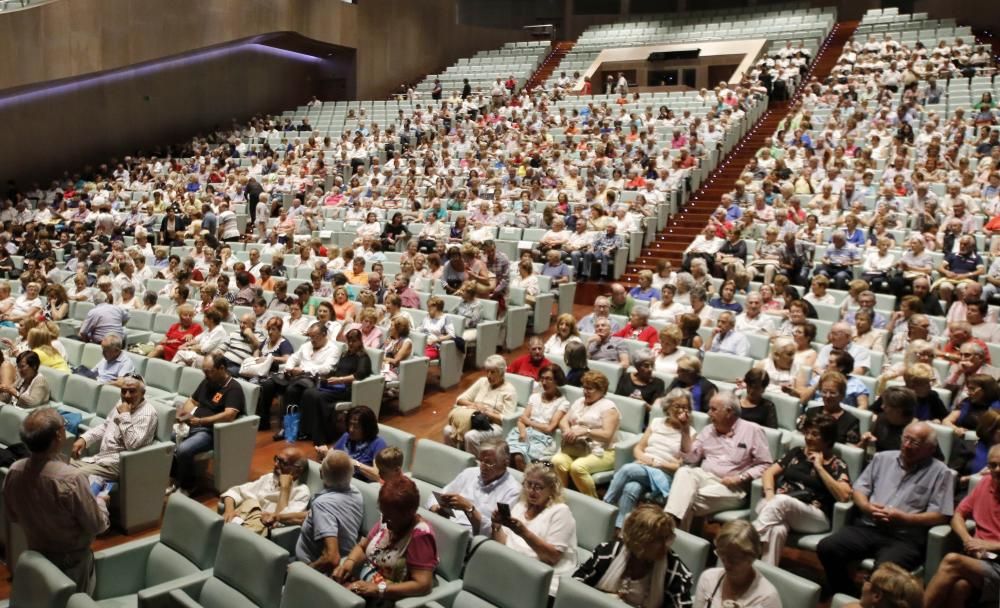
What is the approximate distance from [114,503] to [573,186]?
6875 mm

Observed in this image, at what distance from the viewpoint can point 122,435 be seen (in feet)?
13.1

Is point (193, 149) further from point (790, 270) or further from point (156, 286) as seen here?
point (790, 270)

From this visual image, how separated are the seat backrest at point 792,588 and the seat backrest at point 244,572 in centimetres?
154

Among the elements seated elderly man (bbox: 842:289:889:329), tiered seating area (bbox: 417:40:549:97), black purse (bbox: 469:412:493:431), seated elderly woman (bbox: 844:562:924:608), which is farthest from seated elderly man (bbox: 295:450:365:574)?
tiered seating area (bbox: 417:40:549:97)

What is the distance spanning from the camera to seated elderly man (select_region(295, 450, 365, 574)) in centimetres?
297

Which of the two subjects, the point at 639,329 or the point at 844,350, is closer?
the point at 844,350

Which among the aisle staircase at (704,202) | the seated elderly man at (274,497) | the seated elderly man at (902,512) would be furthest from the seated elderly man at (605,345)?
the aisle staircase at (704,202)

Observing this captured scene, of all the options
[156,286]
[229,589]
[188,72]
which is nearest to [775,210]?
[156,286]

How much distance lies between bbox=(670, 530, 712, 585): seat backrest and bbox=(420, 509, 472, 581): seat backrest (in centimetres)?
72

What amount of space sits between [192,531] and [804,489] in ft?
7.99

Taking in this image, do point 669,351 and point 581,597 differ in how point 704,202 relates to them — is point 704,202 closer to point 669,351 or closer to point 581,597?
point 669,351

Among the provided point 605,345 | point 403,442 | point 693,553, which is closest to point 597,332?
point 605,345

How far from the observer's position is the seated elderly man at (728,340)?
5.15 m

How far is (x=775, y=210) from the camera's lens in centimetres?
805
